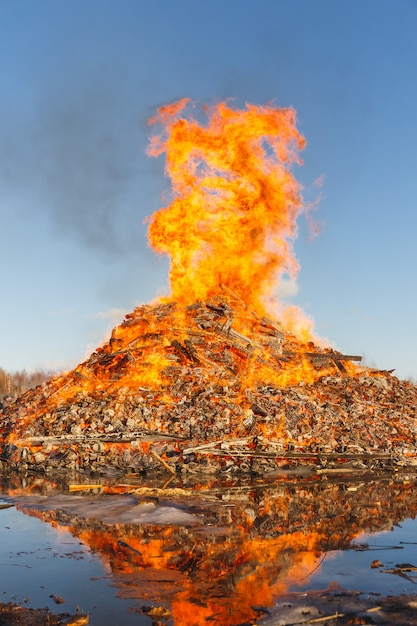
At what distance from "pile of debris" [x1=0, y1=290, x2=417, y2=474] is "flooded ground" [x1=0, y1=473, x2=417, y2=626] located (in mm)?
3560

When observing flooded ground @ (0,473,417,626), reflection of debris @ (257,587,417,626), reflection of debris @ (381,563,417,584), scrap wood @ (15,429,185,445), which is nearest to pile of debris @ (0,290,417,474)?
scrap wood @ (15,429,185,445)

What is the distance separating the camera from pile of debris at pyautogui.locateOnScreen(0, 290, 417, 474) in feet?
66.6

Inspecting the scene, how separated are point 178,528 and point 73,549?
2433mm

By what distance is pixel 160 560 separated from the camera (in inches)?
375

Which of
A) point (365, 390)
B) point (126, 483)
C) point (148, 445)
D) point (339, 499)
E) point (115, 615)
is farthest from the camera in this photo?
point (365, 390)

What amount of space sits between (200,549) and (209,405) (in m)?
12.4

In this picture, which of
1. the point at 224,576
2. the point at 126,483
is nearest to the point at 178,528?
the point at 224,576

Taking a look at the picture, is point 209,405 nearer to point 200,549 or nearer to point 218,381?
point 218,381

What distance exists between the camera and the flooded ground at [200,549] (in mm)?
7691

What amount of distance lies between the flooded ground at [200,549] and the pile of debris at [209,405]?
356 cm

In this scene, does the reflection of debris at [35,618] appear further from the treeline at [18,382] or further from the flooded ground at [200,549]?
the treeline at [18,382]

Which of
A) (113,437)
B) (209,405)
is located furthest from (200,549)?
(209,405)

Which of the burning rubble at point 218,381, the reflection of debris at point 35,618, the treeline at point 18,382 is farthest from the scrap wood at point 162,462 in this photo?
the treeline at point 18,382

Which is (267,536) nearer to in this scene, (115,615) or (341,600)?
(341,600)
